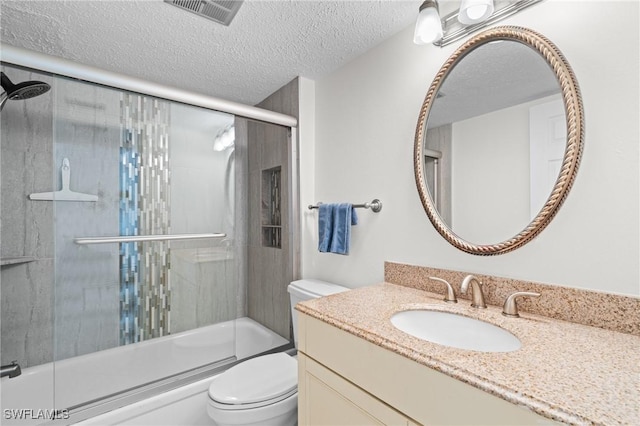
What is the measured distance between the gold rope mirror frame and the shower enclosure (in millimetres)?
1242

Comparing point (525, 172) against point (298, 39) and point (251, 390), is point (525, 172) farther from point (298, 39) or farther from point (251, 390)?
point (251, 390)

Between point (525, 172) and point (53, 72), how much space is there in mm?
1964

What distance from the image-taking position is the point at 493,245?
1.10 metres

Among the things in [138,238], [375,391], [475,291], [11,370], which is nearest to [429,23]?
[475,291]

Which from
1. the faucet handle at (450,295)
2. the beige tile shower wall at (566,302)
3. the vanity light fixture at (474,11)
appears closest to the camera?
the beige tile shower wall at (566,302)

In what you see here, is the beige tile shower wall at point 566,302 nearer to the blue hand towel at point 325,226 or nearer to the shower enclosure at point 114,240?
the blue hand towel at point 325,226

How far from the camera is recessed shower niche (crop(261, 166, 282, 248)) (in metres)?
2.22

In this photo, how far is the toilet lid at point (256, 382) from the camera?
1258 millimetres

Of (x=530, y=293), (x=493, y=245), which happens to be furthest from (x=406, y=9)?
(x=530, y=293)

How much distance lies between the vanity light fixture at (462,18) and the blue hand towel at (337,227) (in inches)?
34.4

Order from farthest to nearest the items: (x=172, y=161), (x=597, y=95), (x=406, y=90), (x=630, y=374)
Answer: (x=172, y=161), (x=406, y=90), (x=597, y=95), (x=630, y=374)

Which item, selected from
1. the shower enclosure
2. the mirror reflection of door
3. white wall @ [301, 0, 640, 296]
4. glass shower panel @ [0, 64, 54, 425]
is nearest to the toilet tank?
white wall @ [301, 0, 640, 296]

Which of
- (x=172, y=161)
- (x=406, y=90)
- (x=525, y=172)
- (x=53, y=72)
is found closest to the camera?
(x=525, y=172)

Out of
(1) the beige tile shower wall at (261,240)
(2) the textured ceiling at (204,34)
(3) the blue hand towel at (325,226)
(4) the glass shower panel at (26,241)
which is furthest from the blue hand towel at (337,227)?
(4) the glass shower panel at (26,241)
